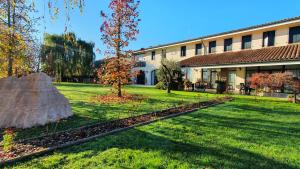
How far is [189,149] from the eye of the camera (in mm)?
4289

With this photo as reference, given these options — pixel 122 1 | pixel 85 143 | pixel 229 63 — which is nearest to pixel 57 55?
pixel 122 1

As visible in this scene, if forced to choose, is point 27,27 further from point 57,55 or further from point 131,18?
point 57,55

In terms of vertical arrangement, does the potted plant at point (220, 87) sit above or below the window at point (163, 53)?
below

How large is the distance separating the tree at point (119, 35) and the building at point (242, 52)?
7.27m

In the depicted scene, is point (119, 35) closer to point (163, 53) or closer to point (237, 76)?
point (237, 76)

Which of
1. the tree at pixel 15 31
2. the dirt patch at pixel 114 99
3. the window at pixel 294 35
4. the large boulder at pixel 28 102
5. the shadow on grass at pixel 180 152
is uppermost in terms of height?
the window at pixel 294 35

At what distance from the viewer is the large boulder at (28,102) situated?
591cm

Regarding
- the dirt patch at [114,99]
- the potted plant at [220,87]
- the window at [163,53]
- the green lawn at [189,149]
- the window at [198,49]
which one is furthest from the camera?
the window at [163,53]

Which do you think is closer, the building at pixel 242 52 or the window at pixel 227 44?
the building at pixel 242 52

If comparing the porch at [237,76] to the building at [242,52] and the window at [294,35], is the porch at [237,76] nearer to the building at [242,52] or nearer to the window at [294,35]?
the building at [242,52]

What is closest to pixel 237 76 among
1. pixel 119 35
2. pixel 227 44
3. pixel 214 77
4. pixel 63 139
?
pixel 214 77

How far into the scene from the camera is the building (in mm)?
16359

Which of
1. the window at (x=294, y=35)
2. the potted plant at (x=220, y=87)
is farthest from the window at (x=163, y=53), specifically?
the window at (x=294, y=35)

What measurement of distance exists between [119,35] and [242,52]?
44.1ft
